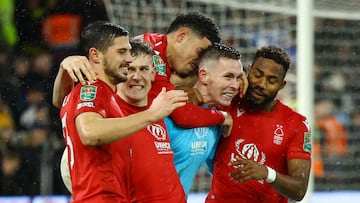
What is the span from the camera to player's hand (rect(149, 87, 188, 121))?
4.51 m

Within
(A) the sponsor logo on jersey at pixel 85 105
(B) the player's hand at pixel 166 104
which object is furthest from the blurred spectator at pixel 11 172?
(B) the player's hand at pixel 166 104

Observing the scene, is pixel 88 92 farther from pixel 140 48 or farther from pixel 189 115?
pixel 189 115

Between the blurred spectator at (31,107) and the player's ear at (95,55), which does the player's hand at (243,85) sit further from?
the blurred spectator at (31,107)

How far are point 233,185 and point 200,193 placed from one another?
11.9ft

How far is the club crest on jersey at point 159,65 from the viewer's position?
5449 millimetres

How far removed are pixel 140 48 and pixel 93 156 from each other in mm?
802

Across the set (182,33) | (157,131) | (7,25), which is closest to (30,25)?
(7,25)

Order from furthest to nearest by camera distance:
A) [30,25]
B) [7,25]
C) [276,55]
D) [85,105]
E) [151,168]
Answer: [7,25], [30,25], [276,55], [151,168], [85,105]

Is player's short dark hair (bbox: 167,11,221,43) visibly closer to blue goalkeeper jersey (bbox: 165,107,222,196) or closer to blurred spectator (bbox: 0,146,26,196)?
blue goalkeeper jersey (bbox: 165,107,222,196)

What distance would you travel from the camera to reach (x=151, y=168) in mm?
5062

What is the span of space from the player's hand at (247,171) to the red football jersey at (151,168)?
326mm

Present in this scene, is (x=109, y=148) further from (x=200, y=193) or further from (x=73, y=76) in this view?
(x=200, y=193)

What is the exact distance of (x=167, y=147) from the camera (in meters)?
5.16

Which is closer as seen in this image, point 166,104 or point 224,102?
point 166,104
